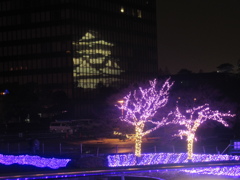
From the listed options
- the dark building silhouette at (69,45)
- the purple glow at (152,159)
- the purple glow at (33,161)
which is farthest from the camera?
the dark building silhouette at (69,45)

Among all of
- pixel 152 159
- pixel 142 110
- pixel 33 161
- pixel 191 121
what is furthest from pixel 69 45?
pixel 191 121

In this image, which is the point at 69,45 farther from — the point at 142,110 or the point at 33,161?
the point at 33,161

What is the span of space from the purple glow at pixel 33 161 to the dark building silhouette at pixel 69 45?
58092 mm

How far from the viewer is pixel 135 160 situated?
2561 cm

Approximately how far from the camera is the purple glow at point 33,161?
2744 cm

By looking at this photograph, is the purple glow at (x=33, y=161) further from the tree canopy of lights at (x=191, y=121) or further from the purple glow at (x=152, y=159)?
the tree canopy of lights at (x=191, y=121)

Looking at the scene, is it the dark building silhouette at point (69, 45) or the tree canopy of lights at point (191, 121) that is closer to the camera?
the tree canopy of lights at point (191, 121)

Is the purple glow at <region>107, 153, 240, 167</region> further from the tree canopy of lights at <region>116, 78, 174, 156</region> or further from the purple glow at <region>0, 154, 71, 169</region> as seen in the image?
the purple glow at <region>0, 154, 71, 169</region>

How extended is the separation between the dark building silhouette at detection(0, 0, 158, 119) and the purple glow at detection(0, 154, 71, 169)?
58.1m

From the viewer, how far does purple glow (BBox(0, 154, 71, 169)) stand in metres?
27.4

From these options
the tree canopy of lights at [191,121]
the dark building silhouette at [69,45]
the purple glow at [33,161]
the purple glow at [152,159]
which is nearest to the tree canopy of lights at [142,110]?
the purple glow at [152,159]

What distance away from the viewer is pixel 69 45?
91.7 meters

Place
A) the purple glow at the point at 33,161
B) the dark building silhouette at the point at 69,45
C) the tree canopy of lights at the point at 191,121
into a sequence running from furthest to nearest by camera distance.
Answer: the dark building silhouette at the point at 69,45 < the purple glow at the point at 33,161 < the tree canopy of lights at the point at 191,121

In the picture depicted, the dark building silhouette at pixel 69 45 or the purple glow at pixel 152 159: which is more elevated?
the dark building silhouette at pixel 69 45
